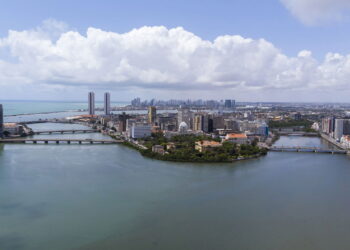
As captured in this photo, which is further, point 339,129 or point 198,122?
point 198,122

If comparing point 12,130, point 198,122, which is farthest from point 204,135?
point 12,130

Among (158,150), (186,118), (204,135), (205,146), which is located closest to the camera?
(158,150)

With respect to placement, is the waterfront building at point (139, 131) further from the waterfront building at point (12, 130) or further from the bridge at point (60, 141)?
the waterfront building at point (12, 130)

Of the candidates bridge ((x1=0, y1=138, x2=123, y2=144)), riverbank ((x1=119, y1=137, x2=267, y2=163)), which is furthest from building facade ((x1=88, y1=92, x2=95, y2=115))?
riverbank ((x1=119, y1=137, x2=267, y2=163))

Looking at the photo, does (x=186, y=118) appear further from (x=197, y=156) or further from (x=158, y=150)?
(x=197, y=156)

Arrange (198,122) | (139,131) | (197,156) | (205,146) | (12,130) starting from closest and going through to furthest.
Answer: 1. (197,156)
2. (205,146)
3. (139,131)
4. (12,130)
5. (198,122)

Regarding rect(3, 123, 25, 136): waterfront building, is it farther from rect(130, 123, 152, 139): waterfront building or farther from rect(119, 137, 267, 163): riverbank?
rect(119, 137, 267, 163): riverbank

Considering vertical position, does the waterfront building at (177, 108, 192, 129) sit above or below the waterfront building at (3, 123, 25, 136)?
above

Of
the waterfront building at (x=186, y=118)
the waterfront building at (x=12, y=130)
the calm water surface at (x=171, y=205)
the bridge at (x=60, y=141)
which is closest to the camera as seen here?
the calm water surface at (x=171, y=205)

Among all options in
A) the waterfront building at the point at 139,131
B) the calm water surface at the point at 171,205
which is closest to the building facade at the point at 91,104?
the waterfront building at the point at 139,131
